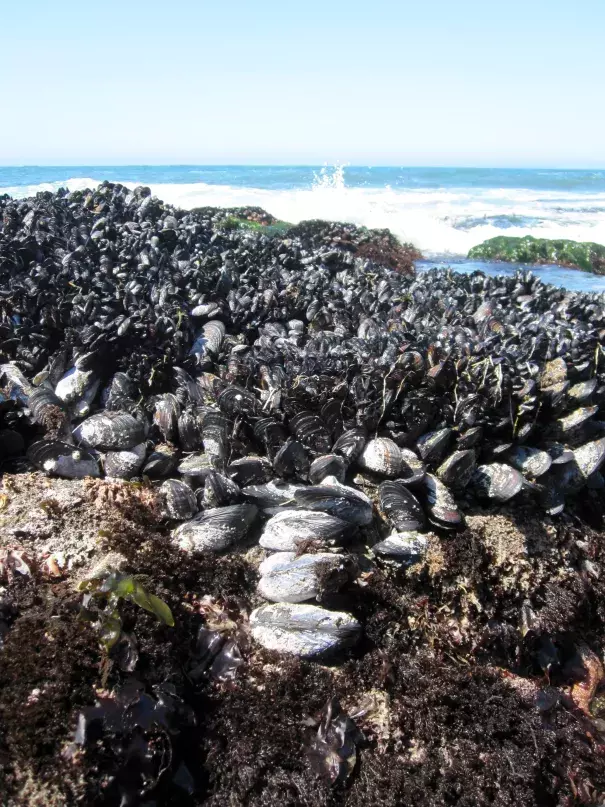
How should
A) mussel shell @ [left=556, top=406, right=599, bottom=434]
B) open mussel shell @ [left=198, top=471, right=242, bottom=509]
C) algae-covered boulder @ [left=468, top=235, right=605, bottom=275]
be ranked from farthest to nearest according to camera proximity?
algae-covered boulder @ [left=468, top=235, right=605, bottom=275] → mussel shell @ [left=556, top=406, right=599, bottom=434] → open mussel shell @ [left=198, top=471, right=242, bottom=509]

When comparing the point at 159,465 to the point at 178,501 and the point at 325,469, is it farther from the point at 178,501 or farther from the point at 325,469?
the point at 325,469

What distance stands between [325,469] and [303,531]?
0.46 metres

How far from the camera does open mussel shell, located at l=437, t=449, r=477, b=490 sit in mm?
A: 3624

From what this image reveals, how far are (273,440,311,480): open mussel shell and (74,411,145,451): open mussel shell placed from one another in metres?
0.97

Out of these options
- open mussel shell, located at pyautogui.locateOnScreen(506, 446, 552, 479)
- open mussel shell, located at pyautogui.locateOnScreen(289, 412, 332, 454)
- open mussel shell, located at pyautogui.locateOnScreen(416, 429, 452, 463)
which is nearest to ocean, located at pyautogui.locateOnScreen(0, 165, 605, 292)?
open mussel shell, located at pyautogui.locateOnScreen(506, 446, 552, 479)

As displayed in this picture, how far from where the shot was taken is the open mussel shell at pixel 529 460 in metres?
3.69

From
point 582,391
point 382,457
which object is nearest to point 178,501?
point 382,457

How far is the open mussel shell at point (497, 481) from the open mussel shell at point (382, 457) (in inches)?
20.3

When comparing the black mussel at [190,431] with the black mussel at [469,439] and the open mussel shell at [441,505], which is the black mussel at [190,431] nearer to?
the open mussel shell at [441,505]

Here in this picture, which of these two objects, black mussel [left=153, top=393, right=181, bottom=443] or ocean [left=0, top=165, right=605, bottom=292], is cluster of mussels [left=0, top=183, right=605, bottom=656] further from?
ocean [left=0, top=165, right=605, bottom=292]

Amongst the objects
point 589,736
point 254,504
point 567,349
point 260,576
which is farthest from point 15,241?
point 589,736

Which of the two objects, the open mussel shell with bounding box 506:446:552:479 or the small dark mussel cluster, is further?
the open mussel shell with bounding box 506:446:552:479

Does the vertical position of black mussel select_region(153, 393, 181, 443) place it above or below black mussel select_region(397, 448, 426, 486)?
above

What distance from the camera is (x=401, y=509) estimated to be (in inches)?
134
